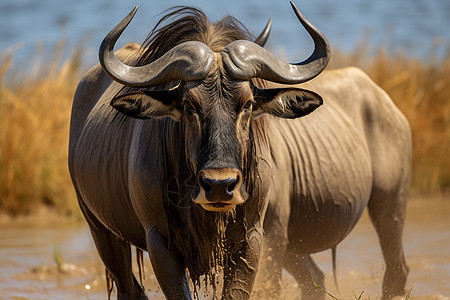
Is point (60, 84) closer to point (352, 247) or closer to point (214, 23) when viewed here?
point (352, 247)

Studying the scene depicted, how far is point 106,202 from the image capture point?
558 cm

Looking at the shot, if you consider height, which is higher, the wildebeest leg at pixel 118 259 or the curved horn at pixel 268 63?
the curved horn at pixel 268 63

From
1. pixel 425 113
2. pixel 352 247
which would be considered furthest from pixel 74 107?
pixel 425 113

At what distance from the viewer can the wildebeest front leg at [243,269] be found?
480 cm

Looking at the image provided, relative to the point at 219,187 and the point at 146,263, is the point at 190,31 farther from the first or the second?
the point at 146,263

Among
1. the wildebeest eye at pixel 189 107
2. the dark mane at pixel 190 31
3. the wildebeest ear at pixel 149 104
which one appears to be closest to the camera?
the wildebeest eye at pixel 189 107

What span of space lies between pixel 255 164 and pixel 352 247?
187 inches

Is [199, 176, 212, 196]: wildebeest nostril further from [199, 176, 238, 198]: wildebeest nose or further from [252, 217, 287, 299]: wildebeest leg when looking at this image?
[252, 217, 287, 299]: wildebeest leg

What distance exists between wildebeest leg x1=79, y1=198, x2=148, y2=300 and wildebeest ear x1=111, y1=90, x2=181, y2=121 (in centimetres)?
184

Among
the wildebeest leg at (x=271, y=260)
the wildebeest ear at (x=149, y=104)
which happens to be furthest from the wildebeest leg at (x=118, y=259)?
the wildebeest ear at (x=149, y=104)

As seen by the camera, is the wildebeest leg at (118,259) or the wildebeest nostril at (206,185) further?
the wildebeest leg at (118,259)

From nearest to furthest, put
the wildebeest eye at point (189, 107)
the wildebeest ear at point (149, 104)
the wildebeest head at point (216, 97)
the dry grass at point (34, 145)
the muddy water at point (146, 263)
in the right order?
the wildebeest head at point (216, 97), the wildebeest eye at point (189, 107), the wildebeest ear at point (149, 104), the muddy water at point (146, 263), the dry grass at point (34, 145)

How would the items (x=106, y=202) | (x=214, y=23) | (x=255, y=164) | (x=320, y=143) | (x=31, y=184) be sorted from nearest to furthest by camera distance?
1. (x=255, y=164)
2. (x=214, y=23)
3. (x=106, y=202)
4. (x=320, y=143)
5. (x=31, y=184)

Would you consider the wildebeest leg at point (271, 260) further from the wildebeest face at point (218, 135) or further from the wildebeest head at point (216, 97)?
the wildebeest face at point (218, 135)
